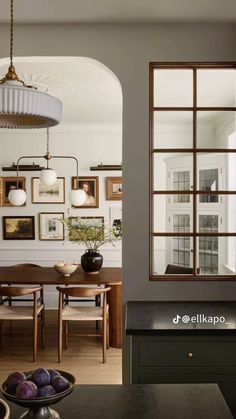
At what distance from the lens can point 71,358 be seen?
4.52 m

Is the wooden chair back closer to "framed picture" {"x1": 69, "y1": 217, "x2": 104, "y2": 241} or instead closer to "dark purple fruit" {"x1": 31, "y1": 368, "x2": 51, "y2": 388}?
"framed picture" {"x1": 69, "y1": 217, "x2": 104, "y2": 241}

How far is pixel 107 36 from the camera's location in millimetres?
2846

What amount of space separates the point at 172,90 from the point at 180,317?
1.39m

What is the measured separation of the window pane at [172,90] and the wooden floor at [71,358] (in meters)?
2.41

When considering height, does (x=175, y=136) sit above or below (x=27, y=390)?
above

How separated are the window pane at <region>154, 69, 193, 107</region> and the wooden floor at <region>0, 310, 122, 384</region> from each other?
2411mm

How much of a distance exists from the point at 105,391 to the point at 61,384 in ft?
1.26

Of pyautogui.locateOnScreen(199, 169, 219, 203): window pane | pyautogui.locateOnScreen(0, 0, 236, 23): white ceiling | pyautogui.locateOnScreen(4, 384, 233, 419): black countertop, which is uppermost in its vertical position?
pyautogui.locateOnScreen(0, 0, 236, 23): white ceiling

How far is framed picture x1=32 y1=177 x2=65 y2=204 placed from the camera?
21.7 feet

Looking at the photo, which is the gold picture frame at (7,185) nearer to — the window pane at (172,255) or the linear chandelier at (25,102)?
the window pane at (172,255)

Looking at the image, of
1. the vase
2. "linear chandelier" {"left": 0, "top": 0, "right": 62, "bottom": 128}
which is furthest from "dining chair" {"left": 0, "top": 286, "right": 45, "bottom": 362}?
"linear chandelier" {"left": 0, "top": 0, "right": 62, "bottom": 128}

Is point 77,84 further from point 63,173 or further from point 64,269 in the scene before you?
point 63,173

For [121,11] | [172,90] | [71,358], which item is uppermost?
[121,11]

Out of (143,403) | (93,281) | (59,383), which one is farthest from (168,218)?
(93,281)
